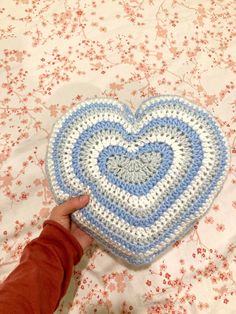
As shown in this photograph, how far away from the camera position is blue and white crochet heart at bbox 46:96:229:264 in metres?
0.65

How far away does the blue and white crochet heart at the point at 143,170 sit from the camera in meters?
0.65

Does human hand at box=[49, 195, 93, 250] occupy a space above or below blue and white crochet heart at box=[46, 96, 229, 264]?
below

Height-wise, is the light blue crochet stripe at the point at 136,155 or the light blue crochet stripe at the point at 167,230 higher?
the light blue crochet stripe at the point at 136,155

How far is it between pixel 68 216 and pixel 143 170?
0.17m

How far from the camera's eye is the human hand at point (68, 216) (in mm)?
664

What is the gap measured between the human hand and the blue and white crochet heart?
0.01 m

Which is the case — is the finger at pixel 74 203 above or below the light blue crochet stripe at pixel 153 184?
below

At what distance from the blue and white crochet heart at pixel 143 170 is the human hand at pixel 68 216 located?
0.01m

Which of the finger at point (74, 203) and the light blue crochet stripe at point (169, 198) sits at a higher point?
the light blue crochet stripe at point (169, 198)

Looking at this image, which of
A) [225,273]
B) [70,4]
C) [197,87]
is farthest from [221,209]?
[70,4]

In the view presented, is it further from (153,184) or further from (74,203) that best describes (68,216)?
(153,184)

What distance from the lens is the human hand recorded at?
26.1 inches

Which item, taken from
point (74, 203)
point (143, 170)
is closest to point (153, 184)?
point (143, 170)

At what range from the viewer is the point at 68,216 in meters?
0.71
